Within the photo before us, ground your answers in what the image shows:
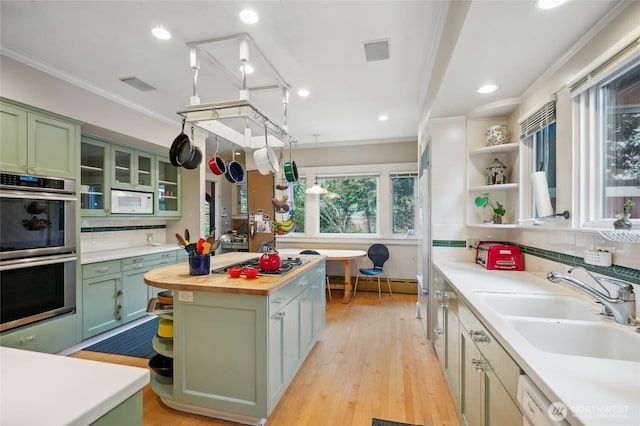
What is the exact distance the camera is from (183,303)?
1864mm

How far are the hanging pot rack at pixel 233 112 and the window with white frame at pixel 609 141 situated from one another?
1.85m

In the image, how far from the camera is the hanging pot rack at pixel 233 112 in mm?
1788

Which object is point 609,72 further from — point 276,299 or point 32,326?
point 32,326

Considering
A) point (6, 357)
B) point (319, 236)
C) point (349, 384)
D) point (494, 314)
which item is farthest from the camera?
point (319, 236)

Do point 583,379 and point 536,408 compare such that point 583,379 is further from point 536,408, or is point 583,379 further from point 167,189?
point 167,189

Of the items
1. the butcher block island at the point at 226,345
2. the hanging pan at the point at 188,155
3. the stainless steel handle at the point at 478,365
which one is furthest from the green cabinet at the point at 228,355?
the stainless steel handle at the point at 478,365

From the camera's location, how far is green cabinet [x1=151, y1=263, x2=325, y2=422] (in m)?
1.75

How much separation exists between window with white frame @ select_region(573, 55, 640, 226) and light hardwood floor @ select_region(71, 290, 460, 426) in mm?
1595

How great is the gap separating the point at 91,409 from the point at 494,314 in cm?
143

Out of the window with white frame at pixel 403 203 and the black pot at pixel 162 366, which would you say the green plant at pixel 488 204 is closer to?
the window with white frame at pixel 403 203

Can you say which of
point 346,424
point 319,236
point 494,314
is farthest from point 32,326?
point 319,236

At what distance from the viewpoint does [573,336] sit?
1.23 metres

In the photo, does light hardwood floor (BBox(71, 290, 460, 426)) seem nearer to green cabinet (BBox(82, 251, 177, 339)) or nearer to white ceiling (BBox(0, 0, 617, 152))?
green cabinet (BBox(82, 251, 177, 339))

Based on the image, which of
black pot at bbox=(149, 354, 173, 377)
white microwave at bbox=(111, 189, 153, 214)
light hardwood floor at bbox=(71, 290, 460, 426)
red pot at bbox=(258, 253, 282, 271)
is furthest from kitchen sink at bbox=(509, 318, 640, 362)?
white microwave at bbox=(111, 189, 153, 214)
